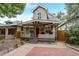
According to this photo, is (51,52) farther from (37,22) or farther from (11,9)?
(11,9)

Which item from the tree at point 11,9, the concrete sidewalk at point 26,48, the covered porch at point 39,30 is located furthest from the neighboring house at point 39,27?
the tree at point 11,9

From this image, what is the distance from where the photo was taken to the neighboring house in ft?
16.9

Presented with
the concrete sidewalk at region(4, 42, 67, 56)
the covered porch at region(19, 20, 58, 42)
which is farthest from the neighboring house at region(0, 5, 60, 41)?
the concrete sidewalk at region(4, 42, 67, 56)

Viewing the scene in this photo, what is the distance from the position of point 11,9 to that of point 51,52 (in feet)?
4.13

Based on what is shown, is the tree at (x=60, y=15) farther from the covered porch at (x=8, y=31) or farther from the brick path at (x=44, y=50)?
the covered porch at (x=8, y=31)

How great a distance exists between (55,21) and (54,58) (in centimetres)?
78

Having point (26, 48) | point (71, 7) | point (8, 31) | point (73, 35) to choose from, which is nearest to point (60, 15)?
point (71, 7)

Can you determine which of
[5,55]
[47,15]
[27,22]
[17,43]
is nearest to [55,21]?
[47,15]

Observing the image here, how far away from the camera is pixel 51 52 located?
5.05m

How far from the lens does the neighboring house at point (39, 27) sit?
16.9ft

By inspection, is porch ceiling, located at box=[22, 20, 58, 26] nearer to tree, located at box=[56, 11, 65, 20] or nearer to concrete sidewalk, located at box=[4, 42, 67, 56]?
tree, located at box=[56, 11, 65, 20]

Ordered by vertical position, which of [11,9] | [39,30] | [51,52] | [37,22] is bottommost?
[51,52]

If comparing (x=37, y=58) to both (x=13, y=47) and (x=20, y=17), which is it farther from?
(x=20, y=17)

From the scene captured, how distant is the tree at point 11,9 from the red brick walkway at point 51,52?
864 millimetres
